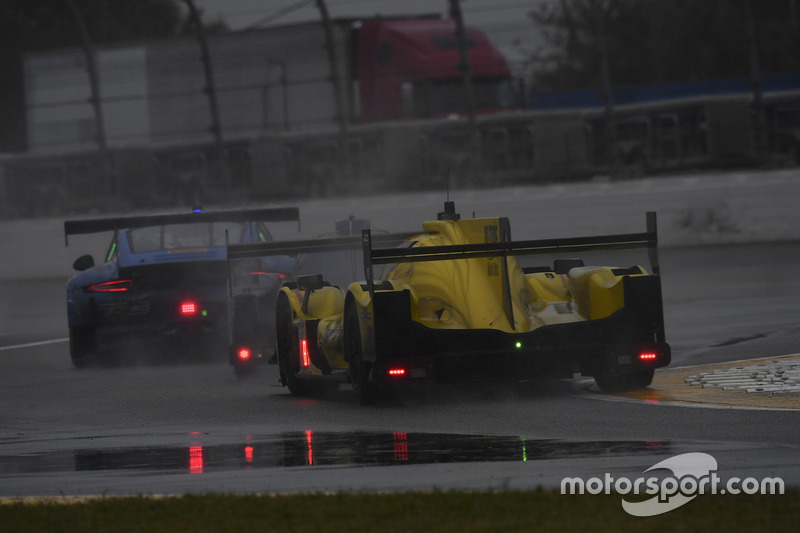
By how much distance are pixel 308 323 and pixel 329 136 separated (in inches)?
537

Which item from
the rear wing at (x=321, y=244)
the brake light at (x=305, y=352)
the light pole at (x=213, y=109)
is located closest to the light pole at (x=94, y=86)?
the light pole at (x=213, y=109)

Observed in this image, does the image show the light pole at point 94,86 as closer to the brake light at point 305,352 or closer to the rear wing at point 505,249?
the brake light at point 305,352

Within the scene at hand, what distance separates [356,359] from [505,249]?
52.0 inches

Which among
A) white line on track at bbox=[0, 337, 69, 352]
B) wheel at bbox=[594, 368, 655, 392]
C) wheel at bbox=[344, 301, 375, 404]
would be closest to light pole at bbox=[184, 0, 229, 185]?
white line on track at bbox=[0, 337, 69, 352]

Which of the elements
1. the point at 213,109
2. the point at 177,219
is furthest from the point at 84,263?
the point at 213,109

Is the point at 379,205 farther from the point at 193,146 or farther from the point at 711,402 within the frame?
the point at 711,402

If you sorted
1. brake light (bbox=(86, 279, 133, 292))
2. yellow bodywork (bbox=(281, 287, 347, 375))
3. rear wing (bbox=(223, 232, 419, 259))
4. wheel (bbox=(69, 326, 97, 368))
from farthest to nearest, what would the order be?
wheel (bbox=(69, 326, 97, 368)) < brake light (bbox=(86, 279, 133, 292)) < rear wing (bbox=(223, 232, 419, 259)) < yellow bodywork (bbox=(281, 287, 347, 375))

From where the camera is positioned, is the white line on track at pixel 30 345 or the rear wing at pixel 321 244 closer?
the rear wing at pixel 321 244

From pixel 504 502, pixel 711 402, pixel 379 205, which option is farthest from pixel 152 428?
pixel 379 205

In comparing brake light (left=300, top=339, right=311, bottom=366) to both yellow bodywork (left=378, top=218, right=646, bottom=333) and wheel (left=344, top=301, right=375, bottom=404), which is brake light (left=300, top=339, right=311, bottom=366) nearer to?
wheel (left=344, top=301, right=375, bottom=404)

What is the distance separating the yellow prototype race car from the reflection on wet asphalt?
1.42 m

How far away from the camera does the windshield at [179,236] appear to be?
1508 cm

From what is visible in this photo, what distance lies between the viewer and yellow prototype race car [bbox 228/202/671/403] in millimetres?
9742

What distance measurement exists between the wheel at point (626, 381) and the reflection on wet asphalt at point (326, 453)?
7.69 ft
